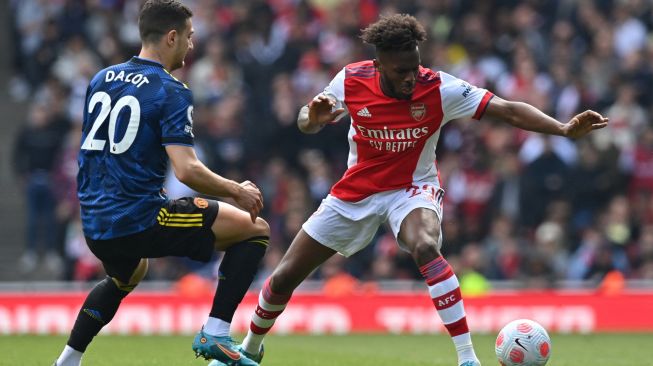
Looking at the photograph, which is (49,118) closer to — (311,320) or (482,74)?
(311,320)

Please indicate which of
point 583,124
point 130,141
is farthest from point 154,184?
point 583,124

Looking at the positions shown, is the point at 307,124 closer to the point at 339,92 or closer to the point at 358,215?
the point at 339,92

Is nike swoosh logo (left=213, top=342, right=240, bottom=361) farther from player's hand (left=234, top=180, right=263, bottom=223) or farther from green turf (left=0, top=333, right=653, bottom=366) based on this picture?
green turf (left=0, top=333, right=653, bottom=366)

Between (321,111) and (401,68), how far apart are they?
625mm

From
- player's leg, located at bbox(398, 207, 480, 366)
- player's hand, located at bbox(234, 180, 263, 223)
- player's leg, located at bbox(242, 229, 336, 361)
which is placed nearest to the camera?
player's hand, located at bbox(234, 180, 263, 223)

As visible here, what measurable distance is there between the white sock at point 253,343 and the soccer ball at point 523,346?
1723mm

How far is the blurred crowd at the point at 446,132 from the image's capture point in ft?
55.2

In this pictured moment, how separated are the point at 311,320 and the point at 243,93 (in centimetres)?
406

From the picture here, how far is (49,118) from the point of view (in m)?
17.9

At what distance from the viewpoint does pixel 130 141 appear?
753cm

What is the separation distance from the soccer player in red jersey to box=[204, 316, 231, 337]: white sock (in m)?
0.97

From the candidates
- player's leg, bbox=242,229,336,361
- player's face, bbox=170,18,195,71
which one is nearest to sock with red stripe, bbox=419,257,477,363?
player's leg, bbox=242,229,336,361

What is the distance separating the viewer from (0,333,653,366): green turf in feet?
33.6

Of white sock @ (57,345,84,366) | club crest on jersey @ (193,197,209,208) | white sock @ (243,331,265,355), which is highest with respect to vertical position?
club crest on jersey @ (193,197,209,208)
